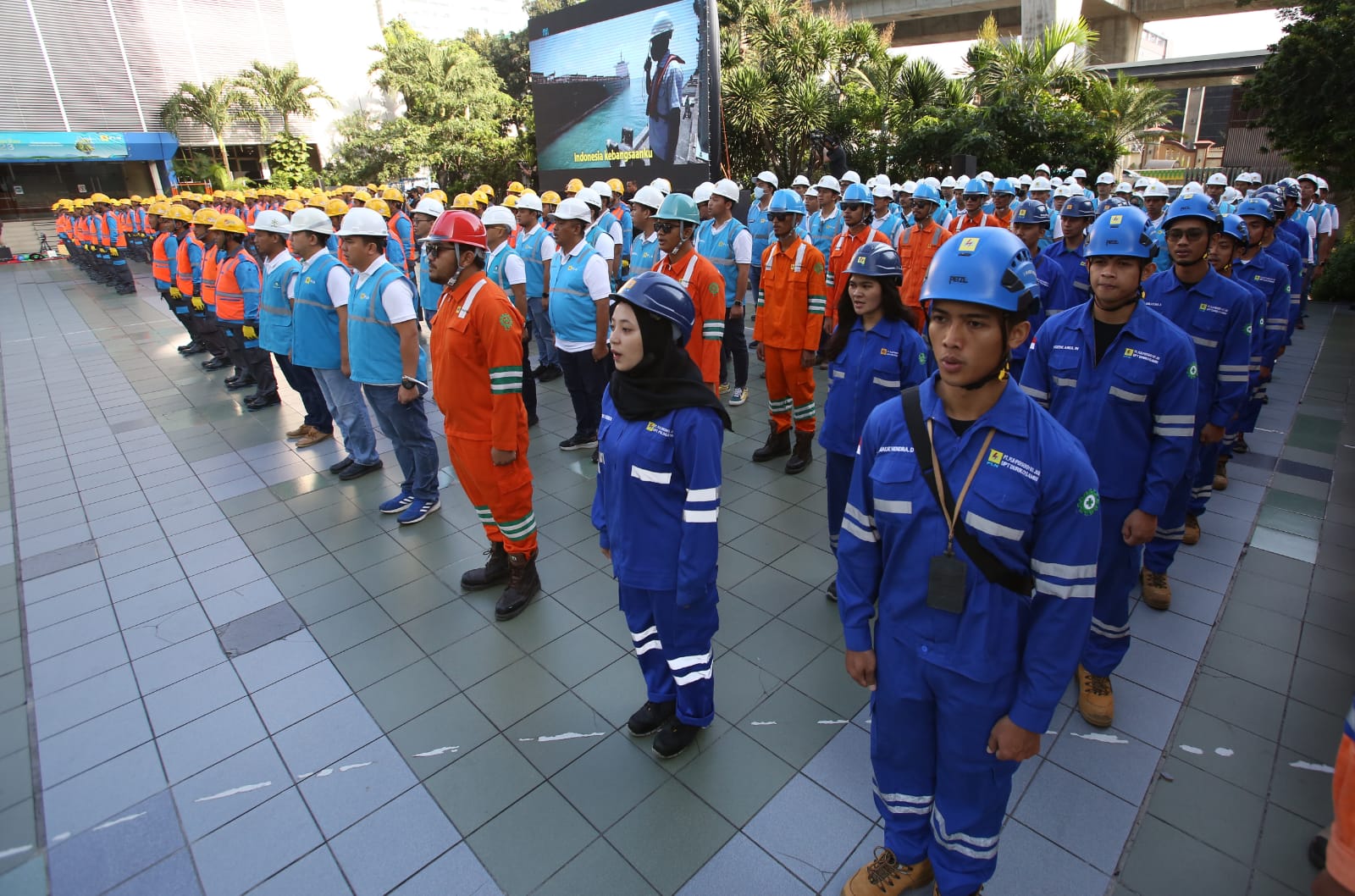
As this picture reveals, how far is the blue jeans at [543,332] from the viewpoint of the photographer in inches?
318

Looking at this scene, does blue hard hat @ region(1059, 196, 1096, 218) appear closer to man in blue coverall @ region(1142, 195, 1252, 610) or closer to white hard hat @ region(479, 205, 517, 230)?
man in blue coverall @ region(1142, 195, 1252, 610)

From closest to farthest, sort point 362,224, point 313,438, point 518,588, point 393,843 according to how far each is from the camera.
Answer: point 393,843 → point 518,588 → point 362,224 → point 313,438

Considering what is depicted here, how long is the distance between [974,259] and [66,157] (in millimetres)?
37385

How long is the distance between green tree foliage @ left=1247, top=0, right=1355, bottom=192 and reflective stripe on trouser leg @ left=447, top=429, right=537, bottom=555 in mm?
12967

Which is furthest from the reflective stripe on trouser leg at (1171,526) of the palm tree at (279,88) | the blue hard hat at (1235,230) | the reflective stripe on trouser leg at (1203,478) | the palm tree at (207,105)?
the palm tree at (279,88)

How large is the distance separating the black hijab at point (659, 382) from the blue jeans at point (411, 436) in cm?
284

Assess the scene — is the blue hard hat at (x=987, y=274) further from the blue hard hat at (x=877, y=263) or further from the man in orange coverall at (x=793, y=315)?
the man in orange coverall at (x=793, y=315)

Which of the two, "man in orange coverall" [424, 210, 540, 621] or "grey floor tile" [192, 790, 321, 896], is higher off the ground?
"man in orange coverall" [424, 210, 540, 621]

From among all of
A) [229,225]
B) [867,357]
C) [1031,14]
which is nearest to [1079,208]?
[867,357]

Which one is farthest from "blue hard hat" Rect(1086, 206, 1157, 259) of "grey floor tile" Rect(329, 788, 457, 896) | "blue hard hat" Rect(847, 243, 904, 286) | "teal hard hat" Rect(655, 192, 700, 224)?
"grey floor tile" Rect(329, 788, 457, 896)

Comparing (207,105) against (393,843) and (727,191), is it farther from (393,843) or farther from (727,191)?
(393,843)

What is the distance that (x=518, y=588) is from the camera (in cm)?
422

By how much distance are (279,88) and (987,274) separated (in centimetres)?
3694

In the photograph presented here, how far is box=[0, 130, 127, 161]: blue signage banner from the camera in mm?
26578
